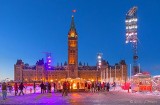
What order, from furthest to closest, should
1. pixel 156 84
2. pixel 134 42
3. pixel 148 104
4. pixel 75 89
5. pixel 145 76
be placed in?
pixel 134 42, pixel 75 89, pixel 145 76, pixel 156 84, pixel 148 104

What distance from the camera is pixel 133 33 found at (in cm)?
7212

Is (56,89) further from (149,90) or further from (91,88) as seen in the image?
(149,90)

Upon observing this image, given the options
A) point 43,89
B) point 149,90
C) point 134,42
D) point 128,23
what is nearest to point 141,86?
point 149,90

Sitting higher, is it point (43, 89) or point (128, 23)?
point (128, 23)

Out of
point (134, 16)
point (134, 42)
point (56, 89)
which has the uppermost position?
point (134, 16)

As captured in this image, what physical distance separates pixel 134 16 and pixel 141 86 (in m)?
25.6

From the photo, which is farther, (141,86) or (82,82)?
(82,82)

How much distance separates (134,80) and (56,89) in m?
14.2

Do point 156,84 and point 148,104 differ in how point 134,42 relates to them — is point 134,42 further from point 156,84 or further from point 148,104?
point 148,104

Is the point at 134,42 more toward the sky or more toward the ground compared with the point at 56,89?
more toward the sky

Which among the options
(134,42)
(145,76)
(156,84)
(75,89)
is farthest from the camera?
(134,42)

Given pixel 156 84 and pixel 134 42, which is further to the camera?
pixel 134 42

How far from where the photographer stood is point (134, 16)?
75125 millimetres

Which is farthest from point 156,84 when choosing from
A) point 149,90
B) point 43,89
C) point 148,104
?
point 148,104
